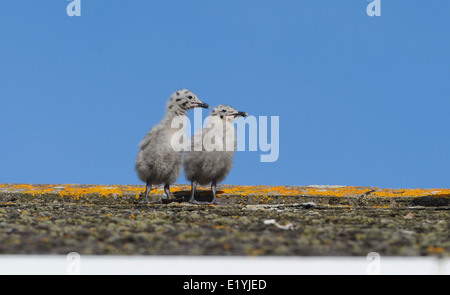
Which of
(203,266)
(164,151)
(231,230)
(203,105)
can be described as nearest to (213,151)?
(164,151)

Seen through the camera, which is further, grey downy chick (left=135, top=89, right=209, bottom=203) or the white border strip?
grey downy chick (left=135, top=89, right=209, bottom=203)

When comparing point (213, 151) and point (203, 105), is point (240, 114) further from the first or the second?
point (213, 151)

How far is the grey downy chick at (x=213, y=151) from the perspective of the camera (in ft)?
38.6

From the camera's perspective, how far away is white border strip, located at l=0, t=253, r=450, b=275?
4105 mm

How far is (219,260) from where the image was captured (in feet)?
13.5

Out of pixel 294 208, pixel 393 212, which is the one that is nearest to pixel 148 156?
pixel 294 208

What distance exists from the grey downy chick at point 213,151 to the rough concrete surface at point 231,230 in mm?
1271

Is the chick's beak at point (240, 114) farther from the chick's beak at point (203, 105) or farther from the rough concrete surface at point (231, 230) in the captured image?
the rough concrete surface at point (231, 230)

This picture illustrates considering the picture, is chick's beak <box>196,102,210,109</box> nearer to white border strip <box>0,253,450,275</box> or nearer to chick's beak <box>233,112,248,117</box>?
chick's beak <box>233,112,248,117</box>

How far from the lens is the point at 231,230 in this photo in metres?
5.97

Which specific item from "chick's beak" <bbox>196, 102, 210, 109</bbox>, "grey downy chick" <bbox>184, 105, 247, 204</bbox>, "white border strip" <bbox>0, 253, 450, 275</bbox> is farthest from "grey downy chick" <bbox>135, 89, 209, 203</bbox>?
"white border strip" <bbox>0, 253, 450, 275</bbox>

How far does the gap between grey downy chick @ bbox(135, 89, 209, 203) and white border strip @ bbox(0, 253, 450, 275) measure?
7424 millimetres
